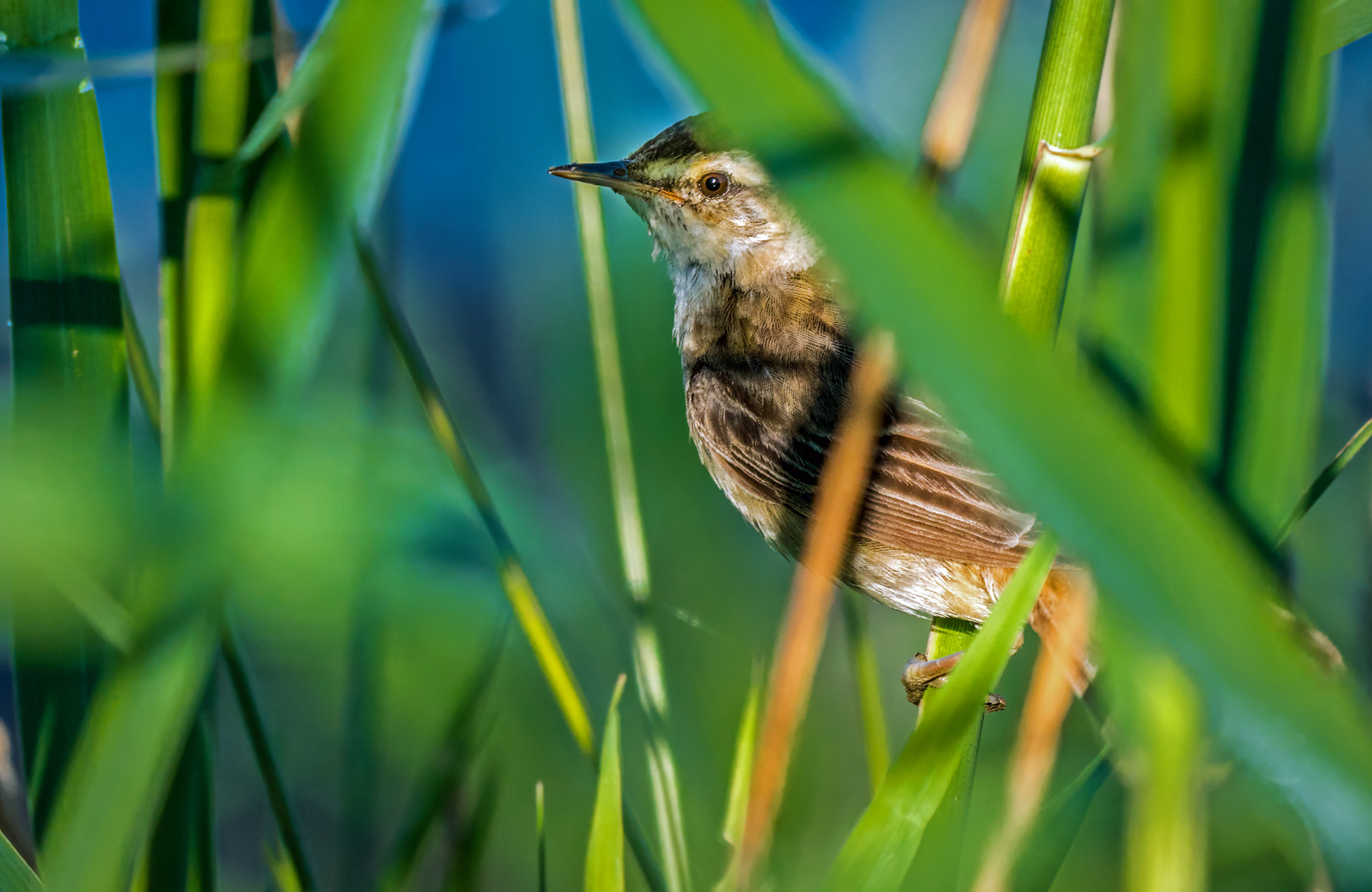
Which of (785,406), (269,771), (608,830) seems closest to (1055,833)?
(608,830)

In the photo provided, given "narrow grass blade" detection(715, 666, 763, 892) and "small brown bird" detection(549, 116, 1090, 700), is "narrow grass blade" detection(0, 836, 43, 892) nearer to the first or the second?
"narrow grass blade" detection(715, 666, 763, 892)

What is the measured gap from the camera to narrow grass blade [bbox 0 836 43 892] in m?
0.82

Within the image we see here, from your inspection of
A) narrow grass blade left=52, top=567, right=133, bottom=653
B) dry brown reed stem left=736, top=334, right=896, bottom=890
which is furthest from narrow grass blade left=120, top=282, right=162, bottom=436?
dry brown reed stem left=736, top=334, right=896, bottom=890

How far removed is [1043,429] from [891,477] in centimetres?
130

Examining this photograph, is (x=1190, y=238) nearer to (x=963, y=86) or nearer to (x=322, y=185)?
(x=963, y=86)

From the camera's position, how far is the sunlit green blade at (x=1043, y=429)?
470mm

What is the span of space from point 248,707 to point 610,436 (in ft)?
2.07

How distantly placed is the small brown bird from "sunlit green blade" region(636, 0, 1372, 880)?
92cm

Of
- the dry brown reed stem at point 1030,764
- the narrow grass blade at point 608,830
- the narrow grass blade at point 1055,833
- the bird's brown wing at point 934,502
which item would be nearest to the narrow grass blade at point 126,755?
the narrow grass blade at point 608,830

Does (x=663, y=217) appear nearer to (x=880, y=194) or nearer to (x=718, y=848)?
(x=718, y=848)

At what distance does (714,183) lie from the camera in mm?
2102

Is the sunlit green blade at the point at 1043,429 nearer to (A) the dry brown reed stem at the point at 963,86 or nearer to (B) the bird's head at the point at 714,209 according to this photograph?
(A) the dry brown reed stem at the point at 963,86

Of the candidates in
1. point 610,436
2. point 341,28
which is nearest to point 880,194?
point 341,28

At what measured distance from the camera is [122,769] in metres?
0.62
